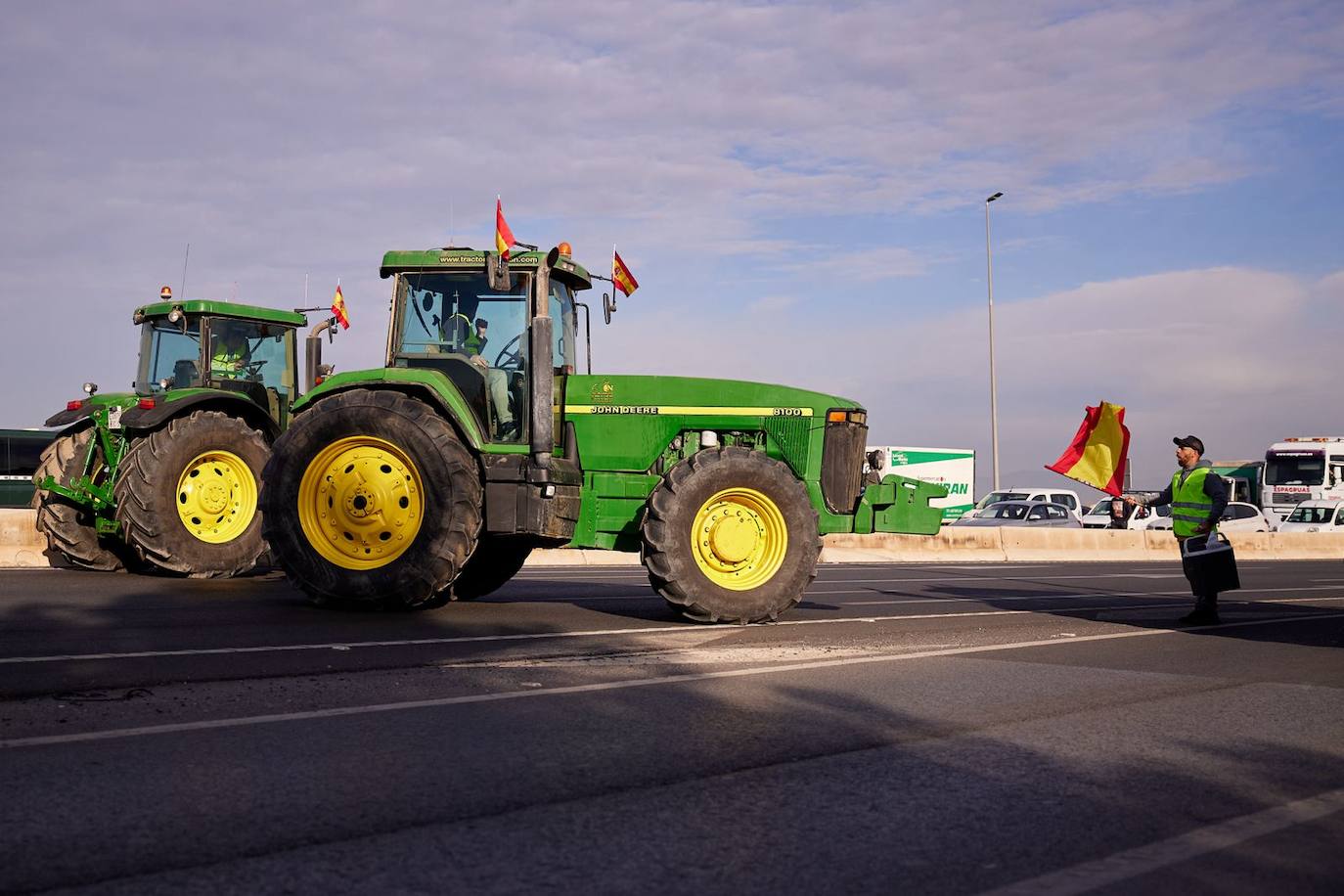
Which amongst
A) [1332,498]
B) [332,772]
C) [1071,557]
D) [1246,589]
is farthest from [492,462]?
[1332,498]

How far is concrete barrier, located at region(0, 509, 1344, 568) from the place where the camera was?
2601cm

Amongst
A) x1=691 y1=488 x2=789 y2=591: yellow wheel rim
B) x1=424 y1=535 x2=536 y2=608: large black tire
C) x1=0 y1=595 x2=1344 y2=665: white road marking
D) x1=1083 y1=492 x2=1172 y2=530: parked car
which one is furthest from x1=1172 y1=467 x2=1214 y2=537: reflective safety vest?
x1=1083 y1=492 x2=1172 y2=530: parked car

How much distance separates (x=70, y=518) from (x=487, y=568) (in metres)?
5.04

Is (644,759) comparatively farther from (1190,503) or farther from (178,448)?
(178,448)

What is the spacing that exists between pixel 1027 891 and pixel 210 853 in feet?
7.70

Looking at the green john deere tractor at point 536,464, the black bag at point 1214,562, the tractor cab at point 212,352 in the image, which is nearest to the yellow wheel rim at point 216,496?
the tractor cab at point 212,352

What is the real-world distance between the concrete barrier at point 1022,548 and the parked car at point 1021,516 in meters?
2.39

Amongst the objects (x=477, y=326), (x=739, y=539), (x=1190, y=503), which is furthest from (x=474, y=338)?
(x=1190, y=503)

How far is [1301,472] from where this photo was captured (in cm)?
4231

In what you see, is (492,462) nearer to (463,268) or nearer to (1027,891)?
(463,268)

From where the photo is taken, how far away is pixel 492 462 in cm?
1062

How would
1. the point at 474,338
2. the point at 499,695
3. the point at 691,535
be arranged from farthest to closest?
the point at 474,338, the point at 691,535, the point at 499,695

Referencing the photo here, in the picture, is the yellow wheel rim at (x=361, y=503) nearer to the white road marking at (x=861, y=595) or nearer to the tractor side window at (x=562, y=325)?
the tractor side window at (x=562, y=325)

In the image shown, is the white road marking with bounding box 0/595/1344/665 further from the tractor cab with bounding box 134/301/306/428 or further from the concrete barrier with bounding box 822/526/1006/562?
the concrete barrier with bounding box 822/526/1006/562
